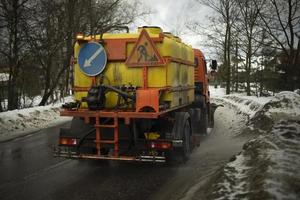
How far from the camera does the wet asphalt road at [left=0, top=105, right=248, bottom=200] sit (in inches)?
304

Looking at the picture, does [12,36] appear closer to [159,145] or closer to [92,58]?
[92,58]

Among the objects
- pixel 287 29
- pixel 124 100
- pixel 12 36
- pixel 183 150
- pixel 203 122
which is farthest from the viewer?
pixel 287 29

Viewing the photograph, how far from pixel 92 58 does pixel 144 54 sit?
1127 millimetres

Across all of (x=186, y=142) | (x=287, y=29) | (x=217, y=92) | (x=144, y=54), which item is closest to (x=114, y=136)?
(x=144, y=54)

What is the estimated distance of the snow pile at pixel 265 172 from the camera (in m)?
5.73

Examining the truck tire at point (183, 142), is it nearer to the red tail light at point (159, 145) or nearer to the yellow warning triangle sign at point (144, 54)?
the red tail light at point (159, 145)

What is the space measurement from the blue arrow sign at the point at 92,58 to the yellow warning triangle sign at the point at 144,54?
0.57 m

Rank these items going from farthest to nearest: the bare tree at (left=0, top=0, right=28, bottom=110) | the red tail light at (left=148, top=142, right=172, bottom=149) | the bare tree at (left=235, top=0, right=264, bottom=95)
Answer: the bare tree at (left=235, top=0, right=264, bottom=95) < the bare tree at (left=0, top=0, right=28, bottom=110) < the red tail light at (left=148, top=142, right=172, bottom=149)

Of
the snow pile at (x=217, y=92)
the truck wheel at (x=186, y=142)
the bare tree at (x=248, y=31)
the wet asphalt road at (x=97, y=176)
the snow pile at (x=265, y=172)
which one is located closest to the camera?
the snow pile at (x=265, y=172)

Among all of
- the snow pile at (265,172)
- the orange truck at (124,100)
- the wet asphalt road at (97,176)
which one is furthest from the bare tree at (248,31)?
the snow pile at (265,172)

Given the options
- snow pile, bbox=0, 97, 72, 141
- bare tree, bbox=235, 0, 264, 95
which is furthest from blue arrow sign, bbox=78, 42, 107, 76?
bare tree, bbox=235, 0, 264, 95

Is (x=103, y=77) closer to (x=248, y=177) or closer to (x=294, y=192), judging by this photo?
(x=248, y=177)

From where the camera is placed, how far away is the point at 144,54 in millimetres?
9328

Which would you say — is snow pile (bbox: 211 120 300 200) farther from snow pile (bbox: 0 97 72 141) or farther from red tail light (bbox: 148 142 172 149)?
snow pile (bbox: 0 97 72 141)
